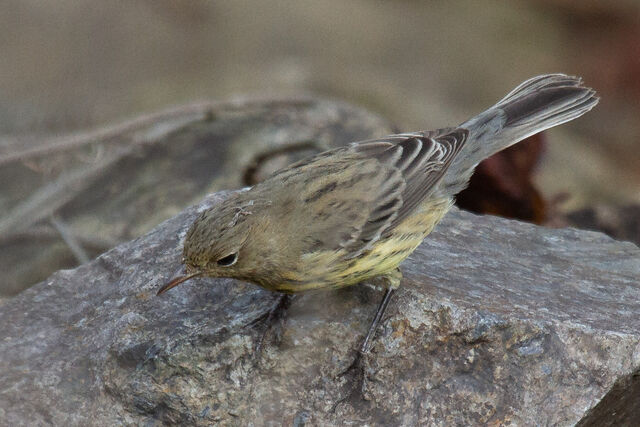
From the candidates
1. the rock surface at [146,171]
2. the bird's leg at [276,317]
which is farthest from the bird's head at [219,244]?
the rock surface at [146,171]

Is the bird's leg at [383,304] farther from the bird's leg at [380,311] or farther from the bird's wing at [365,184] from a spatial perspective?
the bird's wing at [365,184]

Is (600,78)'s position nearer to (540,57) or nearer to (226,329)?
(540,57)

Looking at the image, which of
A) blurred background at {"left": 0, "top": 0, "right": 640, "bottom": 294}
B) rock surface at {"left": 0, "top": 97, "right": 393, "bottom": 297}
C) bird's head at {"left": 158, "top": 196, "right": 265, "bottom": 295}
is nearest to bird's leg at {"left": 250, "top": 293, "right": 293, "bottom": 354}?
bird's head at {"left": 158, "top": 196, "right": 265, "bottom": 295}

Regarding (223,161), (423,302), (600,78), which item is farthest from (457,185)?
(600,78)

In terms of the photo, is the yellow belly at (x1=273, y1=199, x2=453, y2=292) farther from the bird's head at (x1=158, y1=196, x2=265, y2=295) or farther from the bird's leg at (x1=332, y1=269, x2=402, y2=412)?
the bird's head at (x1=158, y1=196, x2=265, y2=295)

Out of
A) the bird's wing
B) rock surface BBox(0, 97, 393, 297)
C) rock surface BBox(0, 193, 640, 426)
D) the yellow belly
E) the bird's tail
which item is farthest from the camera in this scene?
rock surface BBox(0, 97, 393, 297)

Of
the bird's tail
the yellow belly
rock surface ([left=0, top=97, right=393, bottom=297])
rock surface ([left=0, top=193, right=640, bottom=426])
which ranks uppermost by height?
the bird's tail

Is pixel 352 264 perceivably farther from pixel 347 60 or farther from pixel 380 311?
pixel 347 60
